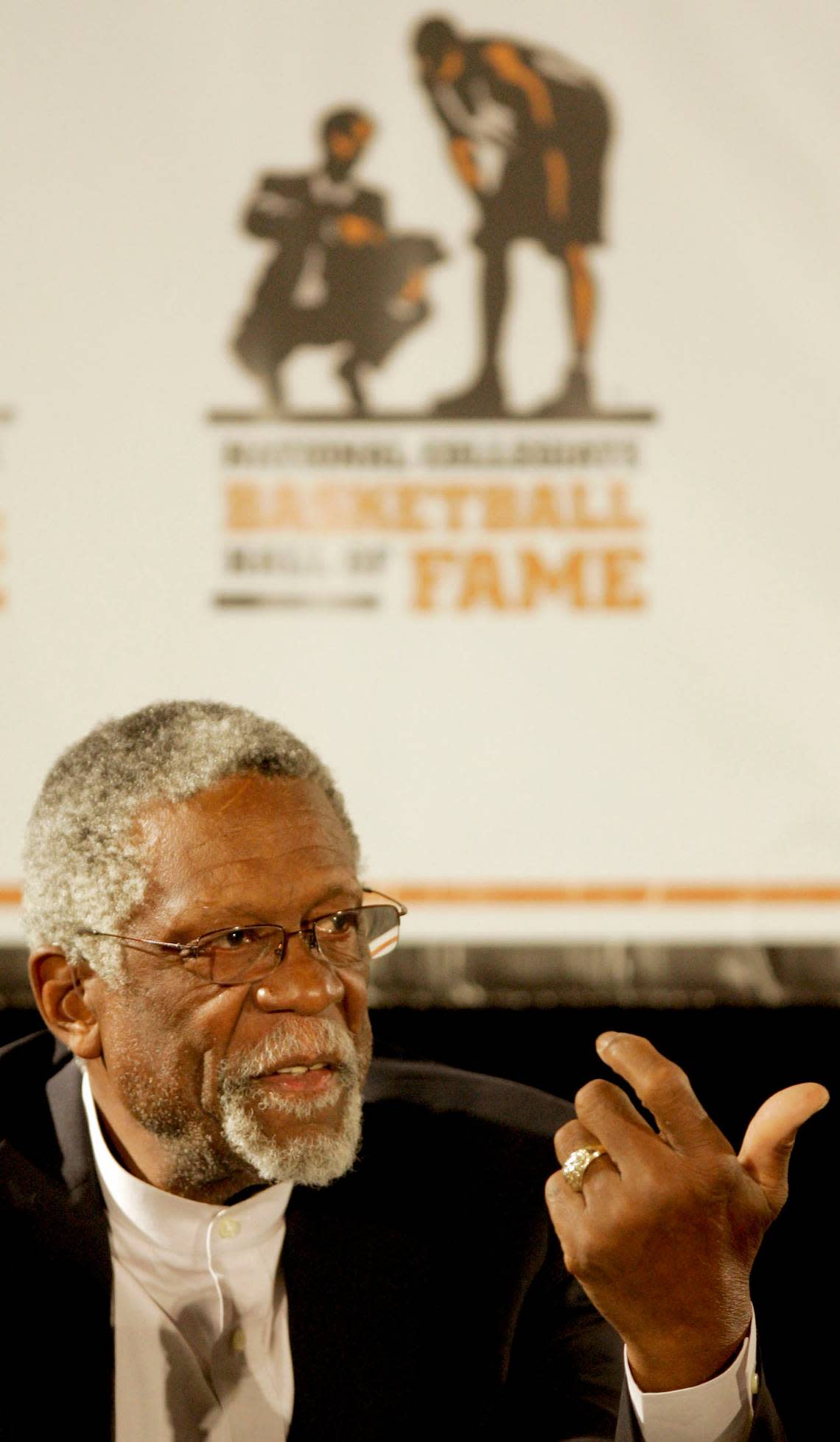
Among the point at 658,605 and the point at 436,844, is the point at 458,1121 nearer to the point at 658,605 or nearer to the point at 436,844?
the point at 436,844

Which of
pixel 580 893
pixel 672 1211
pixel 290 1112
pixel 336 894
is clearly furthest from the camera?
pixel 580 893

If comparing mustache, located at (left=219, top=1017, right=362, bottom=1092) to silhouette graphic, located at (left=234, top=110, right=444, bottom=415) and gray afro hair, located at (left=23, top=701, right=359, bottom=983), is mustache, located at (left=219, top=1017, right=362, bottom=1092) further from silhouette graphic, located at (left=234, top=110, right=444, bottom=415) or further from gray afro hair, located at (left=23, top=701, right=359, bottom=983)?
silhouette graphic, located at (left=234, top=110, right=444, bottom=415)

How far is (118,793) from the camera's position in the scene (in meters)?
1.67

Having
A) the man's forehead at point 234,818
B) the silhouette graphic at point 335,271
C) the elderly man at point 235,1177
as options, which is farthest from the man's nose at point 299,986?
the silhouette graphic at point 335,271

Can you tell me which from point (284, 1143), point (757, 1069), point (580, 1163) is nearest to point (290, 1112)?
point (284, 1143)

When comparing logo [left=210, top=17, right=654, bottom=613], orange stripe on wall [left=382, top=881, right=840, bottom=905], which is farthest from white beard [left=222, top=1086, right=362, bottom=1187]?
logo [left=210, top=17, right=654, bottom=613]

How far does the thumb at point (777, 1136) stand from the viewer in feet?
3.89

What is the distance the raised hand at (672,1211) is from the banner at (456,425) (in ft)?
3.50

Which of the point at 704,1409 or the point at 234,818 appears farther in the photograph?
the point at 234,818

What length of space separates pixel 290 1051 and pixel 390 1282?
1.10ft

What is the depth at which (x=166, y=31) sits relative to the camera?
7.87 ft

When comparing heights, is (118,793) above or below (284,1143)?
above

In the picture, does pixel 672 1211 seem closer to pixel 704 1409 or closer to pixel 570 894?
pixel 704 1409

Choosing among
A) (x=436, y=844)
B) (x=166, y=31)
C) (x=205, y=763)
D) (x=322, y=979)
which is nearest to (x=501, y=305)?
(x=166, y=31)
